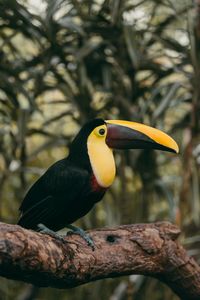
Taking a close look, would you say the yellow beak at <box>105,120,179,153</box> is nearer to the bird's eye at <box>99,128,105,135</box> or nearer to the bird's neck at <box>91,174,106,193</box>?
the bird's eye at <box>99,128,105,135</box>

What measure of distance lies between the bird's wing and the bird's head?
72 millimetres

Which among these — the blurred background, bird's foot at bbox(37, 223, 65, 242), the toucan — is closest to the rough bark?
bird's foot at bbox(37, 223, 65, 242)

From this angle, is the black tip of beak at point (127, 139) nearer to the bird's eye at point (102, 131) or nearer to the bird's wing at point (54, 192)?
the bird's eye at point (102, 131)

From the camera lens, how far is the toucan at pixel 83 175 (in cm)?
242

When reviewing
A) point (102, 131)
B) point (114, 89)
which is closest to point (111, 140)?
point (102, 131)

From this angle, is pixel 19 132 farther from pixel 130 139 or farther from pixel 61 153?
pixel 61 153

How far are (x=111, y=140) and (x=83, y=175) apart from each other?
20 cm

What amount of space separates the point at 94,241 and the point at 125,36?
1.13 metres

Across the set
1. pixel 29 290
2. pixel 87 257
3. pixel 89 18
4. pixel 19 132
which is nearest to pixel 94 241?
pixel 87 257

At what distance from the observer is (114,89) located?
3.29 m

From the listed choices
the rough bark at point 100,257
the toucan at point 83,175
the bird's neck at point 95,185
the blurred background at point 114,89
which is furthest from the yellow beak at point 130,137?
the blurred background at point 114,89

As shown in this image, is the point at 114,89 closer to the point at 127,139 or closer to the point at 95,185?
the point at 127,139

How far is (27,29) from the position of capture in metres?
3.08

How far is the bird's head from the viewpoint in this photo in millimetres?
2463
